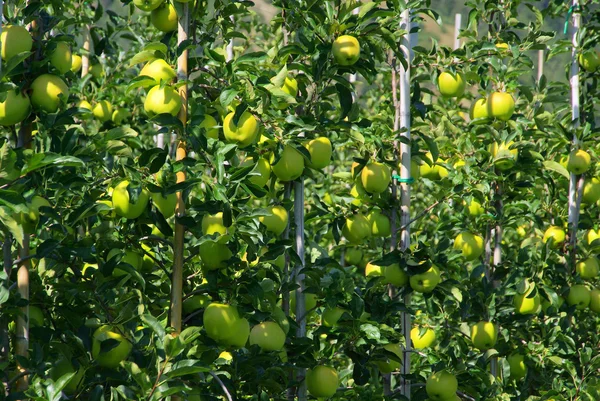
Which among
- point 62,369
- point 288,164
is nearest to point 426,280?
point 288,164

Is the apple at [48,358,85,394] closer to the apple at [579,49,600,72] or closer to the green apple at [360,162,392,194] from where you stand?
the green apple at [360,162,392,194]

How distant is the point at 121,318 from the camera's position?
7.22 feet

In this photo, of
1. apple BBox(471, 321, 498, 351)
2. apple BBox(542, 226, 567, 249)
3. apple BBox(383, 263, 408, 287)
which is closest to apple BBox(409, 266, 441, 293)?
apple BBox(383, 263, 408, 287)

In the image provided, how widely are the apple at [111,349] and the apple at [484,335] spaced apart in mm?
1625

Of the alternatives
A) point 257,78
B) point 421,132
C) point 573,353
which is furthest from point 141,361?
point 573,353

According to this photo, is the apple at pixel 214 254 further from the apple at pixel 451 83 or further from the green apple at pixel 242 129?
the apple at pixel 451 83

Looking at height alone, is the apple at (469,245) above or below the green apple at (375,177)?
below

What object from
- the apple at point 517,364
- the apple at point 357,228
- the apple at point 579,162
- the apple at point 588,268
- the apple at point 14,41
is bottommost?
the apple at point 517,364

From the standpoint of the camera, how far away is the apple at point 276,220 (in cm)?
256

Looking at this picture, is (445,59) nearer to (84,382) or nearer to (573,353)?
(573,353)

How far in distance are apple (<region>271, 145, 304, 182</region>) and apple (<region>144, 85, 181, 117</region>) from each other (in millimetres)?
440

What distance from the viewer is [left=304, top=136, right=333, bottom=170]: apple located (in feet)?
8.64

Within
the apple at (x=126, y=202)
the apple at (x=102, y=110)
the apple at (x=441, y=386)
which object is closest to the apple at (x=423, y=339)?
the apple at (x=441, y=386)

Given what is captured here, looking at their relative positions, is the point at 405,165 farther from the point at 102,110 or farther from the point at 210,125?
the point at 102,110
